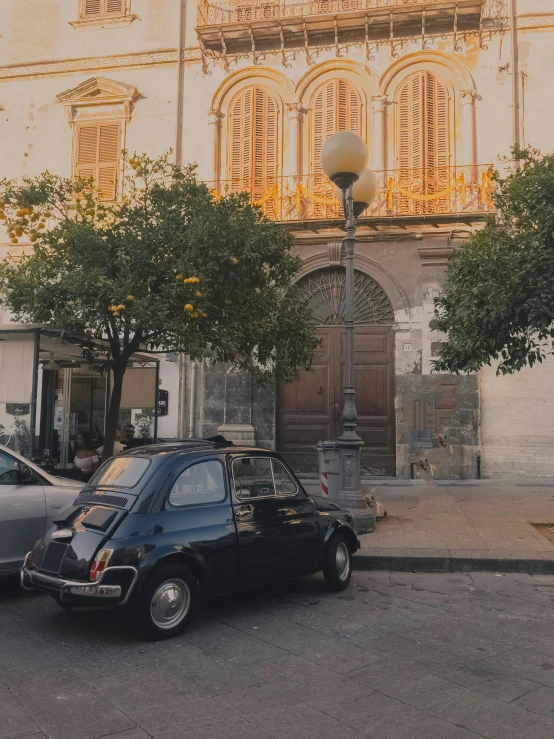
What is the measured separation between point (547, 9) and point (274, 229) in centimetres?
941

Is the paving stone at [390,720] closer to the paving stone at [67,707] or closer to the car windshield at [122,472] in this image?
the paving stone at [67,707]

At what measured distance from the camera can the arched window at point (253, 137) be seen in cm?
1593

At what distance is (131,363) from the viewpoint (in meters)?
13.7

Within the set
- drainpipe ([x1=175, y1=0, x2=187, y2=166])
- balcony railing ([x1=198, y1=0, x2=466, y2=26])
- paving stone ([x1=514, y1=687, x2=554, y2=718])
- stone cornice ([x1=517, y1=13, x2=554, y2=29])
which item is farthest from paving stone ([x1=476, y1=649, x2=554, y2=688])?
stone cornice ([x1=517, y1=13, x2=554, y2=29])

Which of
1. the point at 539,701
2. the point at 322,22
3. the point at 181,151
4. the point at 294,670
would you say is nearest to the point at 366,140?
the point at 322,22

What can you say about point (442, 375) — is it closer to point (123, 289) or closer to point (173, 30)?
point (123, 289)

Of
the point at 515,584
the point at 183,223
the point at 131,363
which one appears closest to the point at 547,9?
the point at 183,223

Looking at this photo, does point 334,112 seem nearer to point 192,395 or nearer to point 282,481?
point 192,395

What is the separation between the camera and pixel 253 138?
16.1 m

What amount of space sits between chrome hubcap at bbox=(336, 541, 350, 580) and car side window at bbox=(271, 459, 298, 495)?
820 millimetres

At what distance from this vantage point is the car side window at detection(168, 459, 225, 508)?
5.55 meters

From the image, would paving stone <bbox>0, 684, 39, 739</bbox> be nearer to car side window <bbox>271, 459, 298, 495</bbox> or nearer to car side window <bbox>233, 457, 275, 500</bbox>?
car side window <bbox>233, 457, 275, 500</bbox>

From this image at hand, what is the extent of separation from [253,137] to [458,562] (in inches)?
460

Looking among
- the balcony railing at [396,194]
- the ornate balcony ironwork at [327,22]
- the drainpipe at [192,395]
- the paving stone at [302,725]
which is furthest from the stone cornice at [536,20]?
the paving stone at [302,725]
